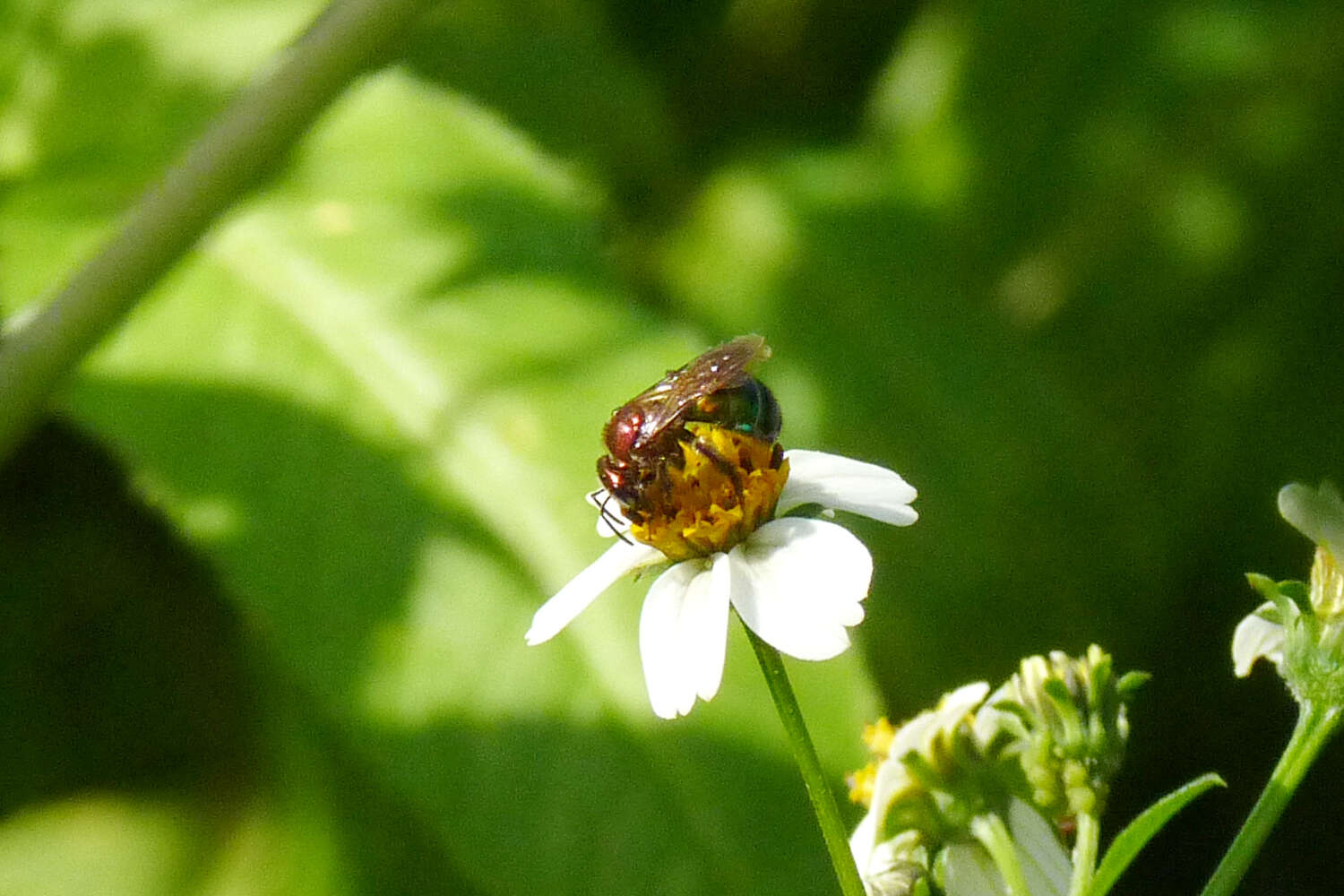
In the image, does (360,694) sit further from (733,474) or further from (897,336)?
(897,336)

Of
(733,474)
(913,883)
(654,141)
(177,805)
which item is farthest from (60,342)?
(654,141)

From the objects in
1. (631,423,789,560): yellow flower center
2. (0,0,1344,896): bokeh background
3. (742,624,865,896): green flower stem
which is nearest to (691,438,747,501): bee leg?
(631,423,789,560): yellow flower center

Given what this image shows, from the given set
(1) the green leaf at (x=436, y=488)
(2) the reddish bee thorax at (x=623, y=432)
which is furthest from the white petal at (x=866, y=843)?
(1) the green leaf at (x=436, y=488)

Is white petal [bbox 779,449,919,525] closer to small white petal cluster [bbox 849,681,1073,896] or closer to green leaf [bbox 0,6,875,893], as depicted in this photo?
small white petal cluster [bbox 849,681,1073,896]

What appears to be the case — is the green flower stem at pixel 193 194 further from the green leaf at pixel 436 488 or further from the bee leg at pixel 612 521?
the bee leg at pixel 612 521

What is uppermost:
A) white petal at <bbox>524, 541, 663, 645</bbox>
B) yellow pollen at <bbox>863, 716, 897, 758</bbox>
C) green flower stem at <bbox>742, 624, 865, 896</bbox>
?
white petal at <bbox>524, 541, 663, 645</bbox>
